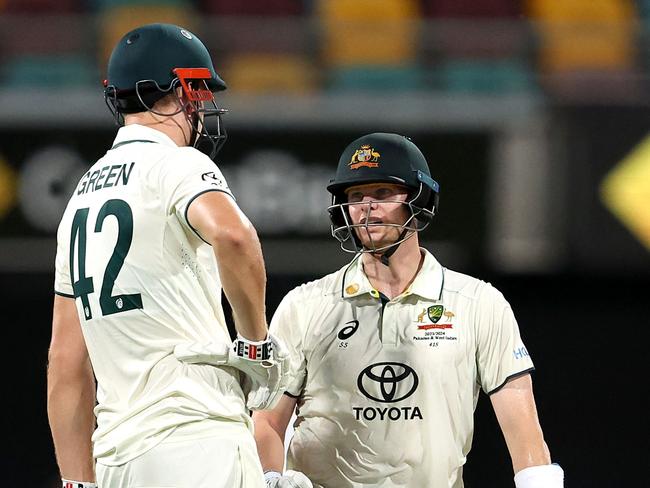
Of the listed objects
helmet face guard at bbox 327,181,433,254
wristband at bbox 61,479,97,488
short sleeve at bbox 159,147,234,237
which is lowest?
wristband at bbox 61,479,97,488

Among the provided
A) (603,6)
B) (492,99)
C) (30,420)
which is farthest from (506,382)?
(603,6)

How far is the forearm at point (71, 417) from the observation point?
3020 mm

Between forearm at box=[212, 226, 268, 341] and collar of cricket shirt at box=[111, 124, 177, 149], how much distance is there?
1.31 ft

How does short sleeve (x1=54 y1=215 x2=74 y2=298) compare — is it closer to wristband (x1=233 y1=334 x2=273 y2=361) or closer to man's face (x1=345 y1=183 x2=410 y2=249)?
wristband (x1=233 y1=334 x2=273 y2=361)

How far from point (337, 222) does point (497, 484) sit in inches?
168

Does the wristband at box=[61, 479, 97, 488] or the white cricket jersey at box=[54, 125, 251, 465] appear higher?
the white cricket jersey at box=[54, 125, 251, 465]

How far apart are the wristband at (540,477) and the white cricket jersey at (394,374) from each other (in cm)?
22

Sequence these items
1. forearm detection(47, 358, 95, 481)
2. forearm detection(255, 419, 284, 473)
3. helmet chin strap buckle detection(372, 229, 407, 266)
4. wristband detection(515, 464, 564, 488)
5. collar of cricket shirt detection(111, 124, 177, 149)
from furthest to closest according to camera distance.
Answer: helmet chin strap buckle detection(372, 229, 407, 266) → forearm detection(255, 419, 284, 473) → wristband detection(515, 464, 564, 488) → forearm detection(47, 358, 95, 481) → collar of cricket shirt detection(111, 124, 177, 149)

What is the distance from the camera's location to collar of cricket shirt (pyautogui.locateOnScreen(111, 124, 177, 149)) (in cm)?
288

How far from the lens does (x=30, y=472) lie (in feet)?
24.7

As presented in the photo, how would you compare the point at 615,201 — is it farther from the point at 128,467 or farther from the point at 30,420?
the point at 128,467

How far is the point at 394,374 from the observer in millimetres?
3416

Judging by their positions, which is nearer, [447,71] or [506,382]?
[506,382]

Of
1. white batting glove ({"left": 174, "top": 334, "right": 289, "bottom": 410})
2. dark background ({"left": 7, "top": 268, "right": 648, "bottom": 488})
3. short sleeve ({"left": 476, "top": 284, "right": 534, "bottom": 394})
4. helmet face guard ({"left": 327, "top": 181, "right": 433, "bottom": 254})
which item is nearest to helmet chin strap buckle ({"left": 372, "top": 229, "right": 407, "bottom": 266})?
helmet face guard ({"left": 327, "top": 181, "right": 433, "bottom": 254})
